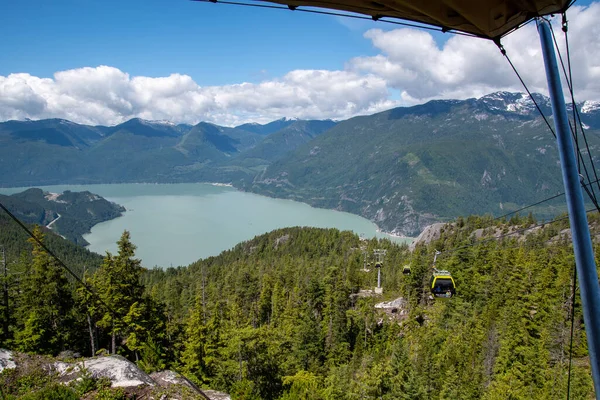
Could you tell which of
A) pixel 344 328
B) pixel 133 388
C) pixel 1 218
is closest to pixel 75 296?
pixel 133 388

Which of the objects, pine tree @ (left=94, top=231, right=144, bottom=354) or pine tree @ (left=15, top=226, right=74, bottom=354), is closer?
pine tree @ (left=94, top=231, right=144, bottom=354)

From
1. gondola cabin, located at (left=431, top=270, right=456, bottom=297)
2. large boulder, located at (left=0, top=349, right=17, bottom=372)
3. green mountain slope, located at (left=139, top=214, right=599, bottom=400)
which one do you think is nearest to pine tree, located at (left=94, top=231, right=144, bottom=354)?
green mountain slope, located at (left=139, top=214, right=599, bottom=400)

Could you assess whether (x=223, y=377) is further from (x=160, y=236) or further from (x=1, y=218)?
(x=160, y=236)

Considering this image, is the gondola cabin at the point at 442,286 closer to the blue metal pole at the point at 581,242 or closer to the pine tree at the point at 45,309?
the blue metal pole at the point at 581,242

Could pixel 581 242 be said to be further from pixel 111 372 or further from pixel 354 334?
pixel 354 334

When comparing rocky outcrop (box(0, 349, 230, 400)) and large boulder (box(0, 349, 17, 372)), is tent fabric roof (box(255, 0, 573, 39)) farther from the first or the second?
large boulder (box(0, 349, 17, 372))
